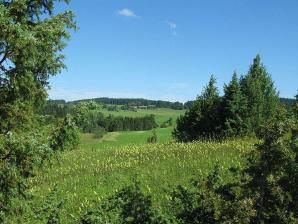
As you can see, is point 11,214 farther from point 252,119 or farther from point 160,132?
point 160,132

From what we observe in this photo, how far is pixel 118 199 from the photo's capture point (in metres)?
8.54

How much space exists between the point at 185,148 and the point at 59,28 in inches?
518

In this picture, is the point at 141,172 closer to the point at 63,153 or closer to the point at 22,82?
the point at 63,153

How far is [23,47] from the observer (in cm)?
661

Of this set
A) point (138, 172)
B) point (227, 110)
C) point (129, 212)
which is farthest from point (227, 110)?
point (129, 212)

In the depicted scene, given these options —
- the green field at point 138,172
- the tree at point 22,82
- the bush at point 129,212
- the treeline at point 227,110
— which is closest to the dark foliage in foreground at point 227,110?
the treeline at point 227,110

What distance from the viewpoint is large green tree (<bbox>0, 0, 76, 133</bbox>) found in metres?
6.43

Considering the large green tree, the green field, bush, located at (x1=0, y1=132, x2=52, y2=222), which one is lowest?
the green field

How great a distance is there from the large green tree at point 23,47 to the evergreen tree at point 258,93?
26972 millimetres

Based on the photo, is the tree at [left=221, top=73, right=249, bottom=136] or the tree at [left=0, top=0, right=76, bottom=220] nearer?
the tree at [left=0, top=0, right=76, bottom=220]

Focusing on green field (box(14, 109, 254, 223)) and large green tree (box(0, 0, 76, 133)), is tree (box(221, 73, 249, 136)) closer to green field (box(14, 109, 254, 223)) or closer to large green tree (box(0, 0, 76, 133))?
green field (box(14, 109, 254, 223))

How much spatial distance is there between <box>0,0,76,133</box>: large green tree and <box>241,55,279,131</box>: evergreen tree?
88.5 ft

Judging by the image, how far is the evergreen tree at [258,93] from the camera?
3903 centimetres

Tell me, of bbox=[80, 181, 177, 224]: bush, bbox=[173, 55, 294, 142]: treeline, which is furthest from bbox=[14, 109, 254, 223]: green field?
bbox=[173, 55, 294, 142]: treeline
